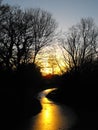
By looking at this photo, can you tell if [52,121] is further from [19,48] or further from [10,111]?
[19,48]

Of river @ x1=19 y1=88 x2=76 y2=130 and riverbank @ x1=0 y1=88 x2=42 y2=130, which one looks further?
riverbank @ x1=0 y1=88 x2=42 y2=130

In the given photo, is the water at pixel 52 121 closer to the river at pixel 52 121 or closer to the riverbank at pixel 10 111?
the river at pixel 52 121

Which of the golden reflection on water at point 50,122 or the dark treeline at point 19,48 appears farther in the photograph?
the dark treeline at point 19,48

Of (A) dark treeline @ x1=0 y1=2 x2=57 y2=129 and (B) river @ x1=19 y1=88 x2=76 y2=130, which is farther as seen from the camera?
(A) dark treeline @ x1=0 y1=2 x2=57 y2=129

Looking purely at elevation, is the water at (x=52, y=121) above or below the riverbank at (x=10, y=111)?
below

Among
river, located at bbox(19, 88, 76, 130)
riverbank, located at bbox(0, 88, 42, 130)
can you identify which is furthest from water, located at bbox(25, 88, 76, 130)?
riverbank, located at bbox(0, 88, 42, 130)

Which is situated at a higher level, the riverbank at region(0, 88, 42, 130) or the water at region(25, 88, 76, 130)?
the riverbank at region(0, 88, 42, 130)

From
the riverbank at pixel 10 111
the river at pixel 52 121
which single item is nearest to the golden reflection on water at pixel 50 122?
the river at pixel 52 121

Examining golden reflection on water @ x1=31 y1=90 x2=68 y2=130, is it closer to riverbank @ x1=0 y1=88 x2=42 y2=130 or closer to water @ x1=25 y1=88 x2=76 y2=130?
water @ x1=25 y1=88 x2=76 y2=130

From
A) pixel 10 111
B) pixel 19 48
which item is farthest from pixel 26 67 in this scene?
pixel 10 111

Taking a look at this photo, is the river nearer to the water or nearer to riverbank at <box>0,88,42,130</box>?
the water

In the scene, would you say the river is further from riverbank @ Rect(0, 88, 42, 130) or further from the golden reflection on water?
riverbank @ Rect(0, 88, 42, 130)

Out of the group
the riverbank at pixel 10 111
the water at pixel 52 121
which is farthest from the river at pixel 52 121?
the riverbank at pixel 10 111

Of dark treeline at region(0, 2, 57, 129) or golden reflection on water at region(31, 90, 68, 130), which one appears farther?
dark treeline at region(0, 2, 57, 129)
